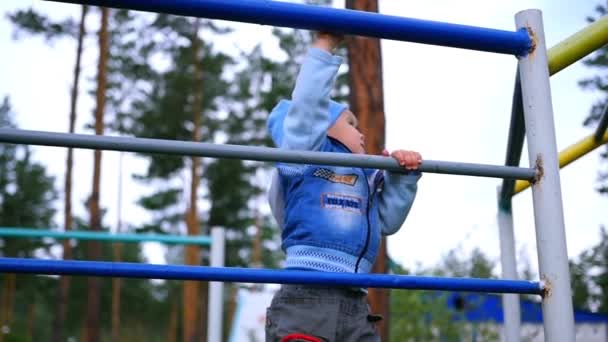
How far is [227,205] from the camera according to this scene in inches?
651

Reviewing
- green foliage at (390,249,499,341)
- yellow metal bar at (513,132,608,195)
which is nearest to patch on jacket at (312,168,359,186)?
yellow metal bar at (513,132,608,195)

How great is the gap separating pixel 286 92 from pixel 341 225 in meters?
10.9

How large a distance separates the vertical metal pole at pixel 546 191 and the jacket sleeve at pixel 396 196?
0.39 metres

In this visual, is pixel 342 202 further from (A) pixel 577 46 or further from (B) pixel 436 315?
(B) pixel 436 315

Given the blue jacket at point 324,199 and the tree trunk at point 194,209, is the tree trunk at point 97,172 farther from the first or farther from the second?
the blue jacket at point 324,199

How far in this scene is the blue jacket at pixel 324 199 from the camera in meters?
1.60

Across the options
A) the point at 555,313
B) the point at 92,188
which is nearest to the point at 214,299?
the point at 555,313

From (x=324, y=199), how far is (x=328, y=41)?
1.26ft

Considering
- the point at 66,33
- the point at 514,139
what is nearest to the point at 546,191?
the point at 514,139

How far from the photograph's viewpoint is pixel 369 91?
14.6 ft

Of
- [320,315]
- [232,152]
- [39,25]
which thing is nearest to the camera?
[232,152]

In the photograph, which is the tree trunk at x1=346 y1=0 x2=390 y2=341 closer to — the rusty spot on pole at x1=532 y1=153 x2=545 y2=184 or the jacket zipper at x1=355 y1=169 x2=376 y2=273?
the jacket zipper at x1=355 y1=169 x2=376 y2=273

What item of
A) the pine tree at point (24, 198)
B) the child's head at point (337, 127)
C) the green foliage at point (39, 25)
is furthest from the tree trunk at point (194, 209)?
the child's head at point (337, 127)

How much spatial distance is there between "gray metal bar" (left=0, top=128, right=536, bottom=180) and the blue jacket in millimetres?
289
